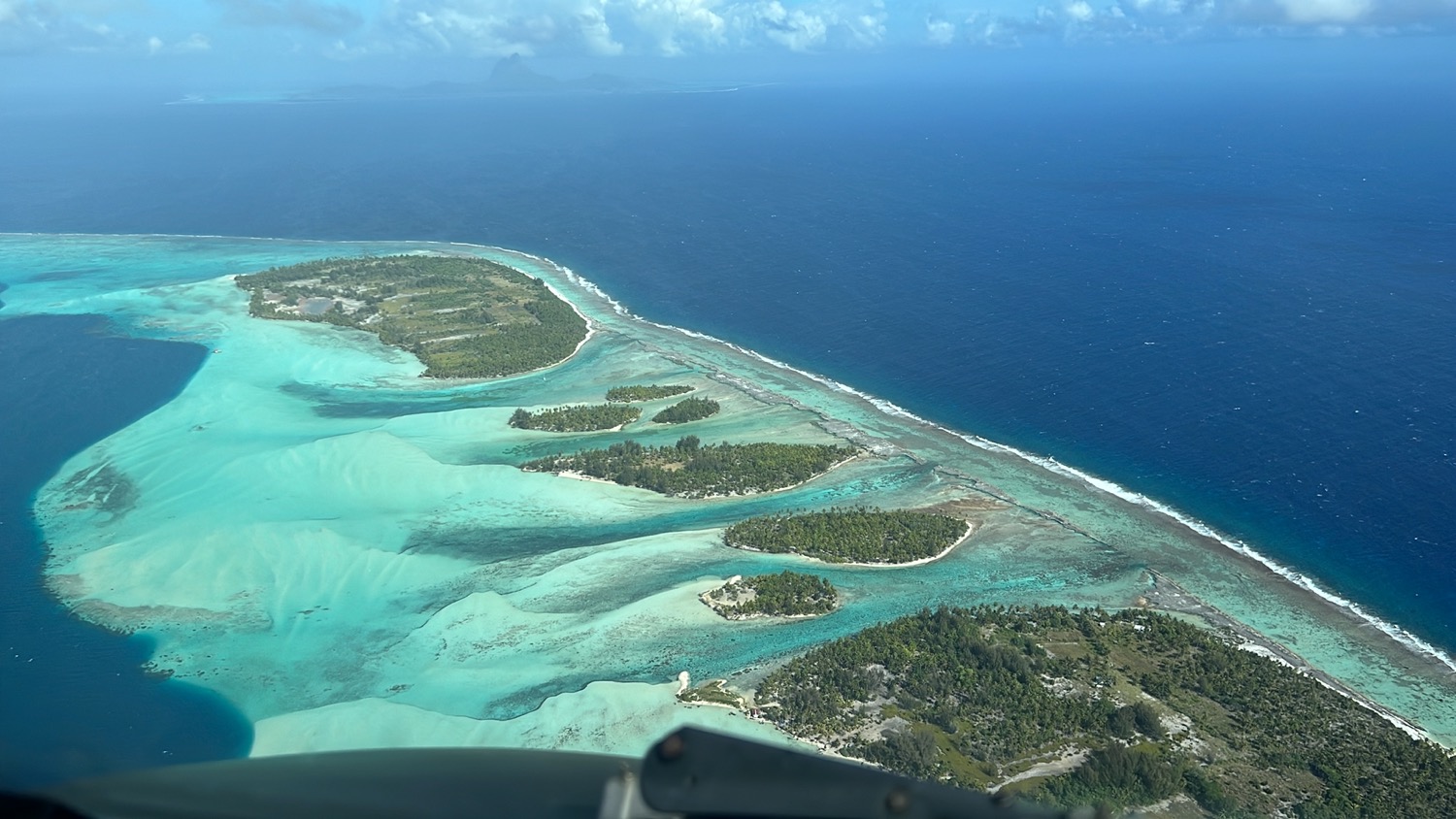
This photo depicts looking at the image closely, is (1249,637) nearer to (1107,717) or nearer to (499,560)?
(1107,717)

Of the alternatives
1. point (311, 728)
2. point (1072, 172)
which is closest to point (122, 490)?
point (311, 728)

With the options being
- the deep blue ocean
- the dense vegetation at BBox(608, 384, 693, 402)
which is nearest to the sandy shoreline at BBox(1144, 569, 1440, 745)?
the deep blue ocean

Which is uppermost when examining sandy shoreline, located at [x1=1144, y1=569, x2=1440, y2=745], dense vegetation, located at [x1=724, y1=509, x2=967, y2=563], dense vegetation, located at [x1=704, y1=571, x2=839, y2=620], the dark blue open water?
the dark blue open water

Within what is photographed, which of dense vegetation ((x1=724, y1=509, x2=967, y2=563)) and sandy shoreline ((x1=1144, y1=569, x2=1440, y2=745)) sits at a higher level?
dense vegetation ((x1=724, y1=509, x2=967, y2=563))

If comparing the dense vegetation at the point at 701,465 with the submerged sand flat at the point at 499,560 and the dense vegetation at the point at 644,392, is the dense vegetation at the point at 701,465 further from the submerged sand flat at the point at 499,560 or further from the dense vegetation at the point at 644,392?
the dense vegetation at the point at 644,392

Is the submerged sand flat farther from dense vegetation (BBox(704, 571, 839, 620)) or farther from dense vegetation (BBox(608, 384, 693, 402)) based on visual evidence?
dense vegetation (BBox(608, 384, 693, 402))

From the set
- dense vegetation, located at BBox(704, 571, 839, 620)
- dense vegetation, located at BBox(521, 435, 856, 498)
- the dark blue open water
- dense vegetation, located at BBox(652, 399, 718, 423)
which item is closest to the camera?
the dark blue open water

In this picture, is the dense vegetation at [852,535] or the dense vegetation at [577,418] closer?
the dense vegetation at [852,535]

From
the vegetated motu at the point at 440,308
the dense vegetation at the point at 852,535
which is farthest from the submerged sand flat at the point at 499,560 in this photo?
the vegetated motu at the point at 440,308
